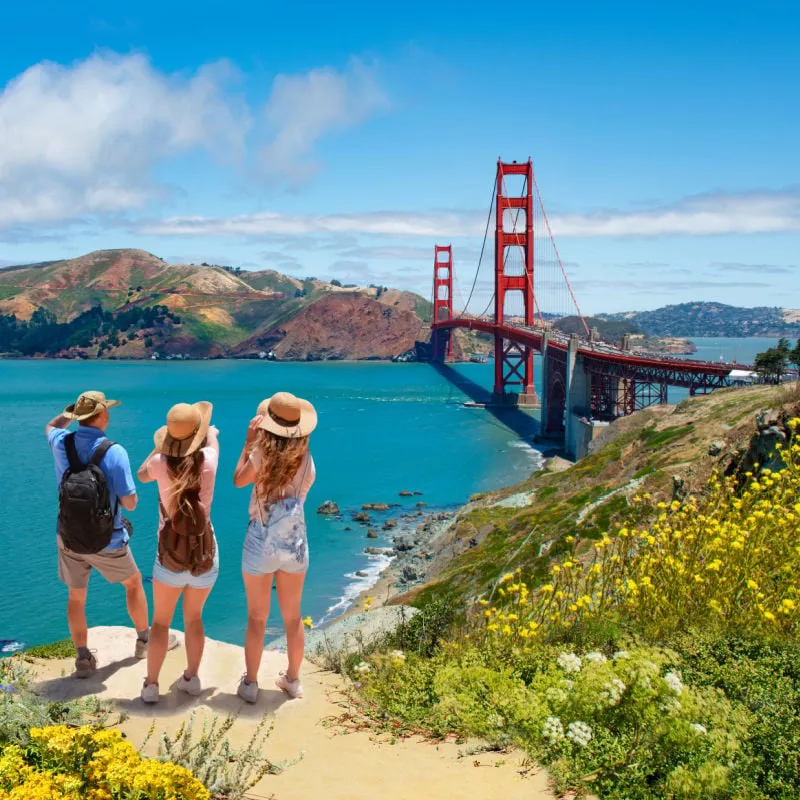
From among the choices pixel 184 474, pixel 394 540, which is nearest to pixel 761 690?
pixel 184 474

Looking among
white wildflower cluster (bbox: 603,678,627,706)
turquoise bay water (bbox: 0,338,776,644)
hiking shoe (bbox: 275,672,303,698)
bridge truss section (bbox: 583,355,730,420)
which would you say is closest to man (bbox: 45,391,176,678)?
hiking shoe (bbox: 275,672,303,698)

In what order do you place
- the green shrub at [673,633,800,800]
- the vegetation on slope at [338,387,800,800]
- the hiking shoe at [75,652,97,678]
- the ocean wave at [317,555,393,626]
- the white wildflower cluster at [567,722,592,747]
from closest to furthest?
the green shrub at [673,633,800,800] → the vegetation on slope at [338,387,800,800] → the white wildflower cluster at [567,722,592,747] → the hiking shoe at [75,652,97,678] → the ocean wave at [317,555,393,626]

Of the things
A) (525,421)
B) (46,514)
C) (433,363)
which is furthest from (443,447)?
(433,363)

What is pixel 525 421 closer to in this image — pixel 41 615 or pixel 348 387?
pixel 348 387

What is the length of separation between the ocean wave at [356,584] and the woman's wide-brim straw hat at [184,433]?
16.7 metres

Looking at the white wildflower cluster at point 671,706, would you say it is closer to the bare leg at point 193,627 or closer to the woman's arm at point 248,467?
the woman's arm at point 248,467

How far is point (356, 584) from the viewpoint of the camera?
24844 mm

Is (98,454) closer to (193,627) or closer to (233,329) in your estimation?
(193,627)

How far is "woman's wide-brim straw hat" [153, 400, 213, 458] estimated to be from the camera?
4902 mm

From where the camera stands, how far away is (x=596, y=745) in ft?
13.5

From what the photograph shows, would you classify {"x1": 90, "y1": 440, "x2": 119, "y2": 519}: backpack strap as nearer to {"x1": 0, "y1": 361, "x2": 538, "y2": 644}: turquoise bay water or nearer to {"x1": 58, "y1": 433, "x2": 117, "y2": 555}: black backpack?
{"x1": 58, "y1": 433, "x2": 117, "y2": 555}: black backpack

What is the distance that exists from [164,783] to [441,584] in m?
15.0

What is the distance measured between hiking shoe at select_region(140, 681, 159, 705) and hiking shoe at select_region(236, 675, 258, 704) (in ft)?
1.74

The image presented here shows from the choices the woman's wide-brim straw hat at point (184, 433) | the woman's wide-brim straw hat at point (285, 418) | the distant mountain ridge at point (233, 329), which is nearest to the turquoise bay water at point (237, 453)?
the woman's wide-brim straw hat at point (184, 433)
